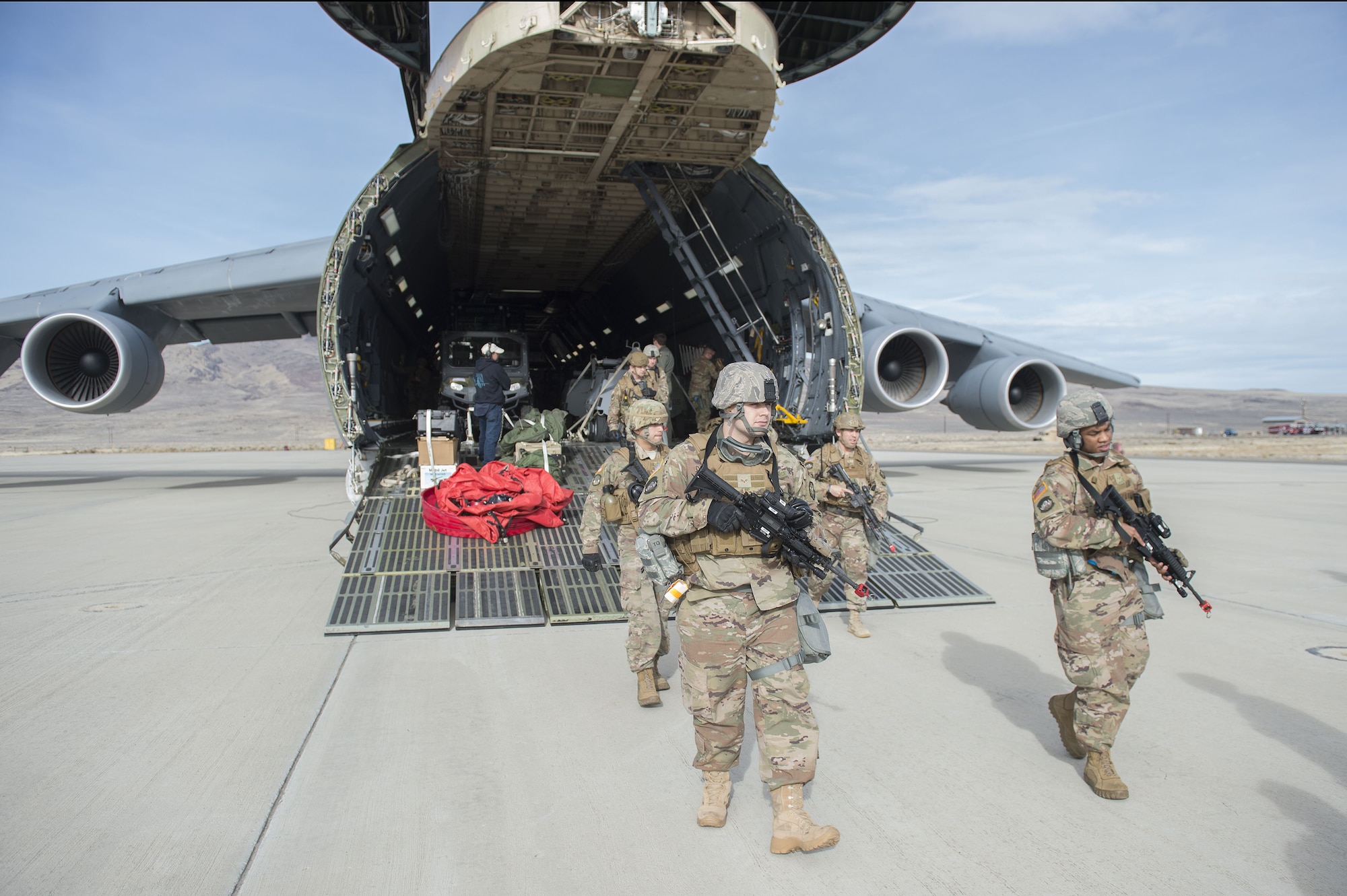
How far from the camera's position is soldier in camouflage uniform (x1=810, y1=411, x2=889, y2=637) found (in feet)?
18.5

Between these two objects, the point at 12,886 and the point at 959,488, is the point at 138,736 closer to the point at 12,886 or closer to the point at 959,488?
the point at 12,886

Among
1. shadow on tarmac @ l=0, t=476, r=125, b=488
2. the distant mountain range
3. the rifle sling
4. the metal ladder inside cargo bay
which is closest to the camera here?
the rifle sling

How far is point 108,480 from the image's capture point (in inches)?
675

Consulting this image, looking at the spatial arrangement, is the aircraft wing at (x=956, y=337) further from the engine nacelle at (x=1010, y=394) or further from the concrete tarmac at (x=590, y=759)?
the concrete tarmac at (x=590, y=759)

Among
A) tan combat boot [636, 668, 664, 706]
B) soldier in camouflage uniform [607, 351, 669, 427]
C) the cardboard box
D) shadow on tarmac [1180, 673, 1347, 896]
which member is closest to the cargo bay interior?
the cardboard box

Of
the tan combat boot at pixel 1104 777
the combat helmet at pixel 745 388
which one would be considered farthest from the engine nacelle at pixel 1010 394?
the combat helmet at pixel 745 388

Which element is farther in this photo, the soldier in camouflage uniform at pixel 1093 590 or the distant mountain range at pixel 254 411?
the distant mountain range at pixel 254 411

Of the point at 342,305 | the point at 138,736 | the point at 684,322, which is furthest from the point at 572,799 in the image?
the point at 684,322

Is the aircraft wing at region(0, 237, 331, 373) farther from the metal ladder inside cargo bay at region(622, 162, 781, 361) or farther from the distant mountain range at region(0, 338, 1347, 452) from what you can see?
the distant mountain range at region(0, 338, 1347, 452)

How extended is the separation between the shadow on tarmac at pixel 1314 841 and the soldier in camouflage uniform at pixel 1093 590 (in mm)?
544

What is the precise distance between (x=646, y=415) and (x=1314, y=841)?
3432 mm

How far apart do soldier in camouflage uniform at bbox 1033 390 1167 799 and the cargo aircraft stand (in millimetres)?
3903

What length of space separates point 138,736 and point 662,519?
2.65 metres

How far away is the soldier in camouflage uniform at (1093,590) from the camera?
128 inches
